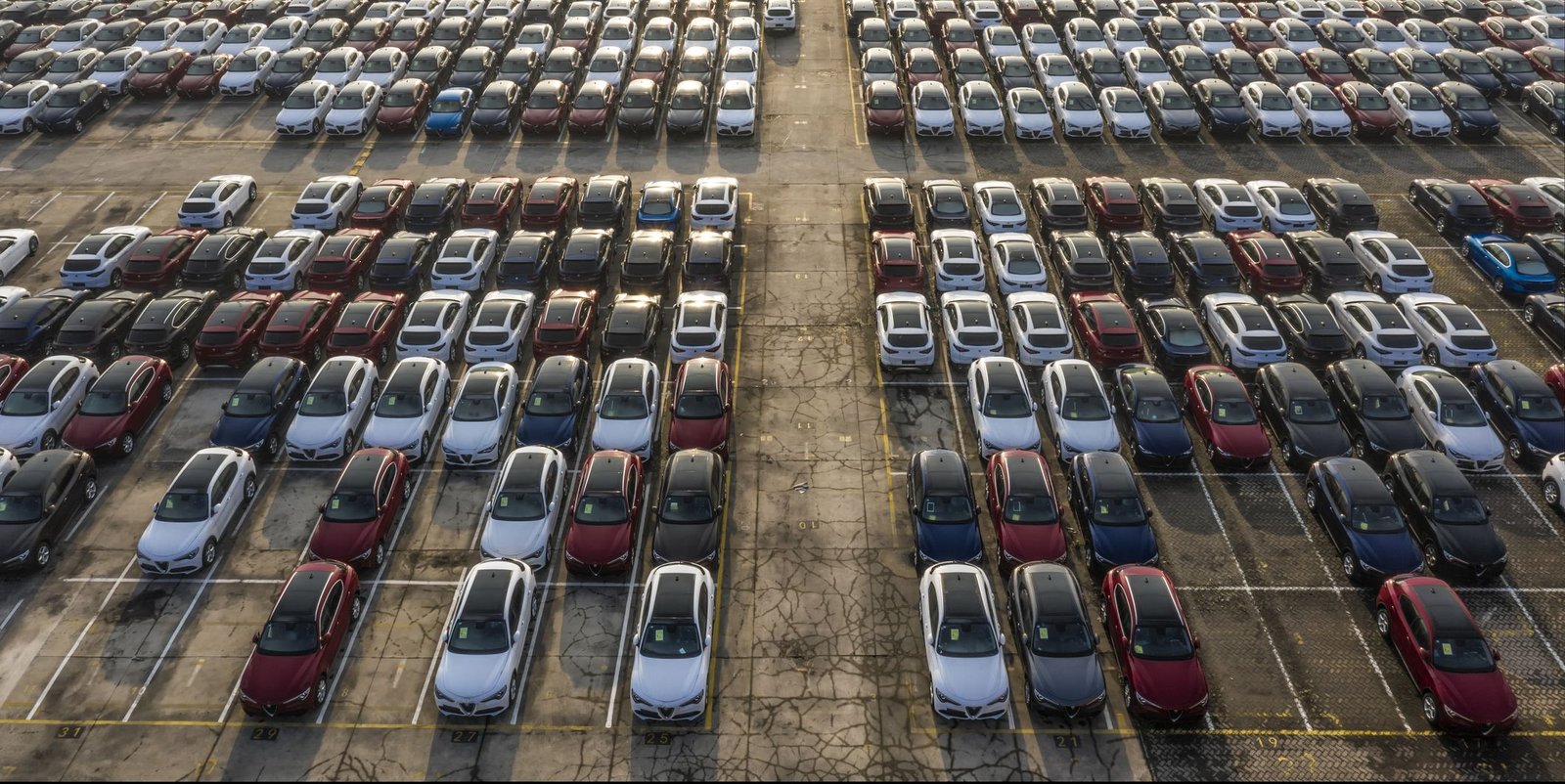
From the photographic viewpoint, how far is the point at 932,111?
3912 cm

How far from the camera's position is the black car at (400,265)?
29484 millimetres

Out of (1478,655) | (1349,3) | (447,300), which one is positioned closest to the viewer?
(1478,655)

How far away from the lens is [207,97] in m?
43.6

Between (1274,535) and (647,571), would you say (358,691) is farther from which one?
(1274,535)

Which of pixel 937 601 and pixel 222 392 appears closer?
pixel 937 601

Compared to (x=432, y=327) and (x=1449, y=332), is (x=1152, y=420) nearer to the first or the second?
(x=1449, y=332)

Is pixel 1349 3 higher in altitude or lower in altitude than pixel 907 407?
higher

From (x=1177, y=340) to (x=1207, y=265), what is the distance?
3.88 meters

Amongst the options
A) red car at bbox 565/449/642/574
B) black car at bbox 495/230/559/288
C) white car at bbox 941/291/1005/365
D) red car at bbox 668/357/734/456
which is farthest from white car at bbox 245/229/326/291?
white car at bbox 941/291/1005/365

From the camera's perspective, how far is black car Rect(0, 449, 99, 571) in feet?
70.4

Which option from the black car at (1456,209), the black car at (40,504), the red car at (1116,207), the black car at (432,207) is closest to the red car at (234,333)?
the black car at (40,504)

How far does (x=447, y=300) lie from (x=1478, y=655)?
79.3ft

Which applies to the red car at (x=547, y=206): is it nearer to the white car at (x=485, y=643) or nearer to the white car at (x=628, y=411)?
the white car at (x=628, y=411)

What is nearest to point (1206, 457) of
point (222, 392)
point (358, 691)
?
point (358, 691)
